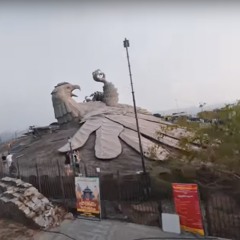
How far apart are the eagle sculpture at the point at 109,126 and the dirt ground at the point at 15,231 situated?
18.2ft

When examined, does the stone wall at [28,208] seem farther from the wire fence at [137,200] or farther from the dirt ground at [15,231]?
the wire fence at [137,200]

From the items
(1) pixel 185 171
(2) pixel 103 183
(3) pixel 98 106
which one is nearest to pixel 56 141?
(3) pixel 98 106

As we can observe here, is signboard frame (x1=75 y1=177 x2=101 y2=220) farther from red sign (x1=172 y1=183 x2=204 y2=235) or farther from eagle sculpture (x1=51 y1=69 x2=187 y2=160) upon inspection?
eagle sculpture (x1=51 y1=69 x2=187 y2=160)

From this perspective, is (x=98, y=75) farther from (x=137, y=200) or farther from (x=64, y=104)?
(x=137, y=200)

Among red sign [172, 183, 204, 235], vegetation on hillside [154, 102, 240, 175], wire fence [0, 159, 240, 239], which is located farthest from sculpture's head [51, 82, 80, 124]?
red sign [172, 183, 204, 235]

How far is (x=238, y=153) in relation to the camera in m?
9.36

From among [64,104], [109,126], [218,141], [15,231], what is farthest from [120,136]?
[15,231]

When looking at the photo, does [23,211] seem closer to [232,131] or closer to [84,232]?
[84,232]

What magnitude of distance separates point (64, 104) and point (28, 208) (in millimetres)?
13533

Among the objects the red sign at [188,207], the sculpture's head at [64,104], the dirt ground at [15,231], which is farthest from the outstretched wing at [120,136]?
the dirt ground at [15,231]

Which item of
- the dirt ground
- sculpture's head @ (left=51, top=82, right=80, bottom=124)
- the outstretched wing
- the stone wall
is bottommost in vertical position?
the dirt ground

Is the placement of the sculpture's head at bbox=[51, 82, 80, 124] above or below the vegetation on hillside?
above

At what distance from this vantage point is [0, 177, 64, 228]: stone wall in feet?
32.3

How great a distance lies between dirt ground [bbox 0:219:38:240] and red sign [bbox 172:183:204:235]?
444cm
